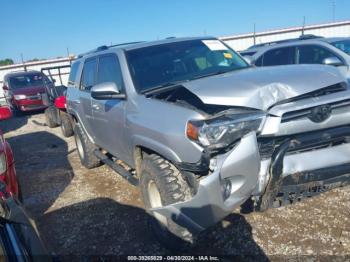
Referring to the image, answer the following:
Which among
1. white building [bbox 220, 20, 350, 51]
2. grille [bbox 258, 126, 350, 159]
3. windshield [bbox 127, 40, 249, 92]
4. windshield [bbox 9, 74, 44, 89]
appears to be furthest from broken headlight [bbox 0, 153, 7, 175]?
white building [bbox 220, 20, 350, 51]

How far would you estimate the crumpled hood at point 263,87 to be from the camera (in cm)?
267

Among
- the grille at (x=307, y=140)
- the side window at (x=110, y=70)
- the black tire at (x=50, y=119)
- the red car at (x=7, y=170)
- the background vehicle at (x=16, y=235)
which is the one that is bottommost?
the black tire at (x=50, y=119)

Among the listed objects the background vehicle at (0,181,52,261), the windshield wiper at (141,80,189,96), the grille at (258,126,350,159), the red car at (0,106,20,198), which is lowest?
the red car at (0,106,20,198)

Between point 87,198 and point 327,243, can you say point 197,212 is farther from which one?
point 87,198

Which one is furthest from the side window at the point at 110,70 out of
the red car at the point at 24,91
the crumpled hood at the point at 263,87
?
the red car at the point at 24,91

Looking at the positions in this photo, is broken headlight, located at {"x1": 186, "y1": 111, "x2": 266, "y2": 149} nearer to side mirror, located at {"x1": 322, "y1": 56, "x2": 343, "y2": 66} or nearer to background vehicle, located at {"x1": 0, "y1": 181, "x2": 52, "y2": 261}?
background vehicle, located at {"x1": 0, "y1": 181, "x2": 52, "y2": 261}

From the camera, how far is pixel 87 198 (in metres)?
4.82

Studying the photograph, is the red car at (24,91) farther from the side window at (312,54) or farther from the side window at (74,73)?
the side window at (312,54)

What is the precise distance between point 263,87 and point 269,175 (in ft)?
2.24

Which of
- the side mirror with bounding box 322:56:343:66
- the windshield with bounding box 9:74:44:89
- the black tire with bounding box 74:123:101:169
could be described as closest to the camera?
the black tire with bounding box 74:123:101:169

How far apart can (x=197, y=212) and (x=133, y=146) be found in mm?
1246

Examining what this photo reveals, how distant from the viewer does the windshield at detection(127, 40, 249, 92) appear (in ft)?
12.2

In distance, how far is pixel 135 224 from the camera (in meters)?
3.85

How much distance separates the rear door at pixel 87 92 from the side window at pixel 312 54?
482cm
